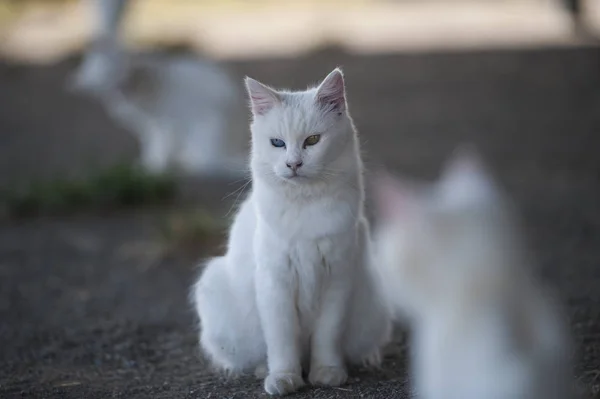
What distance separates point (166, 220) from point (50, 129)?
3973 millimetres

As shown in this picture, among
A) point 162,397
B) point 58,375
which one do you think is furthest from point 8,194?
point 162,397

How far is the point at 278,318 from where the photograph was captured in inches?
135

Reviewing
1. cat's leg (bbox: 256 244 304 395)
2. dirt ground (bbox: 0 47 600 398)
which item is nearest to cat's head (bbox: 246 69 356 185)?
cat's leg (bbox: 256 244 304 395)

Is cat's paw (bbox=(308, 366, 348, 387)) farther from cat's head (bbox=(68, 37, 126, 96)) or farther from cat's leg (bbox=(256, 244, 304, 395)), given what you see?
cat's head (bbox=(68, 37, 126, 96))

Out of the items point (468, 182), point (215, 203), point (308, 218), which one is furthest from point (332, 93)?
point (215, 203)

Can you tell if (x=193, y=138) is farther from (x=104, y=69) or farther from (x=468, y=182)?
(x=468, y=182)

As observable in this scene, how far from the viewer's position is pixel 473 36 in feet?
42.0

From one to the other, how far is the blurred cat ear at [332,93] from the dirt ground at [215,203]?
41.9 inches

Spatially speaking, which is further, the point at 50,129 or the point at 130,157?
the point at 50,129

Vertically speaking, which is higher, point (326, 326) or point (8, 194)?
point (8, 194)

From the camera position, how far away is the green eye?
3375 mm

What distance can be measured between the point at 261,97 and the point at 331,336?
946 millimetres

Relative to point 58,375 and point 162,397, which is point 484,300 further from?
point 58,375

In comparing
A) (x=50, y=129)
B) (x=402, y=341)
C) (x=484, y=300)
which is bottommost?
(x=402, y=341)
